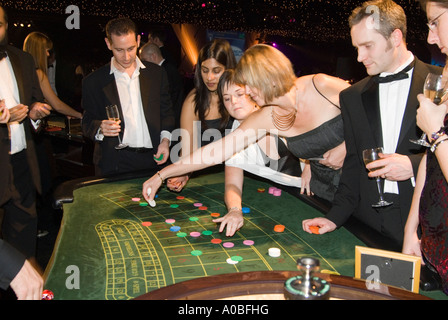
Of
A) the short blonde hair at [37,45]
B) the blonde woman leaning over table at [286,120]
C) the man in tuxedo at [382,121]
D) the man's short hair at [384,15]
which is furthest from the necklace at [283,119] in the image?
the short blonde hair at [37,45]

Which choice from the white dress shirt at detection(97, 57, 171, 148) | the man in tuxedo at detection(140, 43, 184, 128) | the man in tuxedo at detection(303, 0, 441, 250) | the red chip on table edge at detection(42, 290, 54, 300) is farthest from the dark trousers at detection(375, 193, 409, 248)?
the man in tuxedo at detection(140, 43, 184, 128)

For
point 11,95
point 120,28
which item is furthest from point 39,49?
point 120,28

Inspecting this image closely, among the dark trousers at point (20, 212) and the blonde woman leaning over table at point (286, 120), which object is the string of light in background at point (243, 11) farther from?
the dark trousers at point (20, 212)

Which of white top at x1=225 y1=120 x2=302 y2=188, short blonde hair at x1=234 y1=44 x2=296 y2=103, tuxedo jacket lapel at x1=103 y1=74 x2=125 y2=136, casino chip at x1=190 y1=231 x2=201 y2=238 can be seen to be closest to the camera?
casino chip at x1=190 y1=231 x2=201 y2=238

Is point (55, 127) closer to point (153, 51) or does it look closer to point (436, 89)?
point (153, 51)

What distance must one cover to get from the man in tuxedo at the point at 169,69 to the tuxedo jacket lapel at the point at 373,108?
3357mm

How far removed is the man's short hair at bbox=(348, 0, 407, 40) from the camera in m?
1.93

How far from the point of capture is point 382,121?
6.93 ft

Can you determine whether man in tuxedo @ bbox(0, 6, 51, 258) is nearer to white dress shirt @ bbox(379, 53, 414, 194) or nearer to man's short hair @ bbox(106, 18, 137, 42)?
man's short hair @ bbox(106, 18, 137, 42)

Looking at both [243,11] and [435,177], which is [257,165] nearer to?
[435,177]

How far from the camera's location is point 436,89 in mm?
1630

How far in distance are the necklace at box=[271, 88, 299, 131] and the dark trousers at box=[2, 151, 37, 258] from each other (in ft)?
6.20

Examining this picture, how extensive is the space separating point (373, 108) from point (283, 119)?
0.55m

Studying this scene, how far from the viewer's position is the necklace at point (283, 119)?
2457mm
